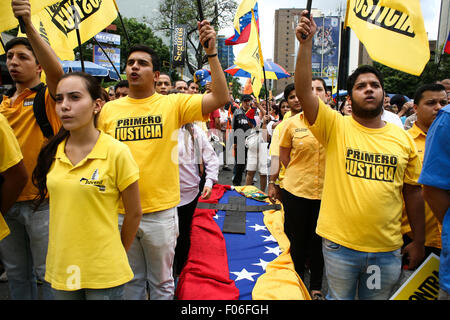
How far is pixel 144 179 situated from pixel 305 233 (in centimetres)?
180

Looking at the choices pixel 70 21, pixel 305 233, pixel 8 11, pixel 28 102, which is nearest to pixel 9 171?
pixel 28 102

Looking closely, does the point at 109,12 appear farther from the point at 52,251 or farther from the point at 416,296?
the point at 416,296

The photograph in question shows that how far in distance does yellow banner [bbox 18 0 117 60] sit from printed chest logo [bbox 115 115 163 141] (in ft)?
3.73

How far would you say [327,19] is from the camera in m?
56.1

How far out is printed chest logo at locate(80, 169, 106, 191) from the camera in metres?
1.60

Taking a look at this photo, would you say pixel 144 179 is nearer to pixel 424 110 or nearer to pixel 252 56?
pixel 424 110

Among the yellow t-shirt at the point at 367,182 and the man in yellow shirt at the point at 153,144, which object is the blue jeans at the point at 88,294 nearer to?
the man in yellow shirt at the point at 153,144

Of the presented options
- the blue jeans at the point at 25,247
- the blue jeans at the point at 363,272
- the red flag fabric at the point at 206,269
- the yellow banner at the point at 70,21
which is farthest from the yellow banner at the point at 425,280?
the yellow banner at the point at 70,21

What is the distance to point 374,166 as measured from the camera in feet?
6.46

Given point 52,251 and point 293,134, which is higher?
point 293,134

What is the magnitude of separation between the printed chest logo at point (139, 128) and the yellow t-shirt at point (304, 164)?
154 centimetres
